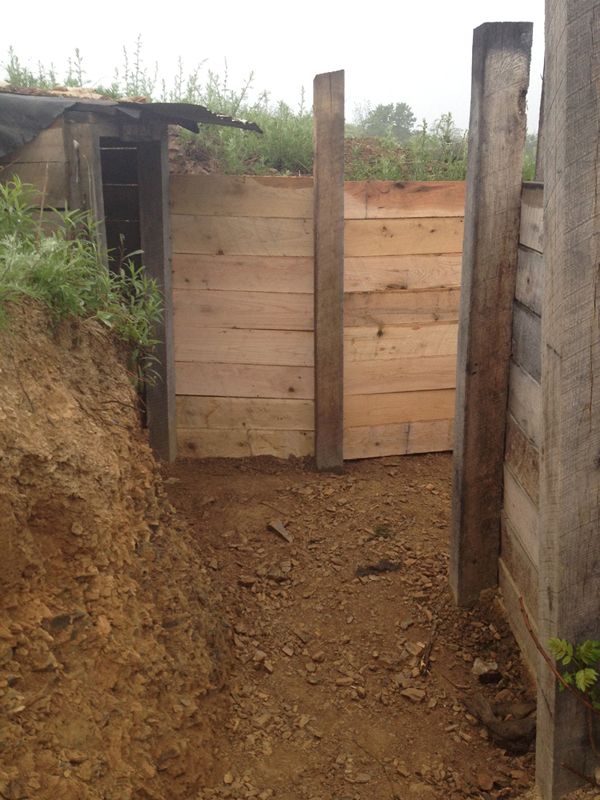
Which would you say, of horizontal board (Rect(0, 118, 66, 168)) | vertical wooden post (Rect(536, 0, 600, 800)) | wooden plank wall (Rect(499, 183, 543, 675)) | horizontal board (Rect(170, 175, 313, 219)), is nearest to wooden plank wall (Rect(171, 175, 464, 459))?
horizontal board (Rect(170, 175, 313, 219))

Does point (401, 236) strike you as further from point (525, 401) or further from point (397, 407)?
point (525, 401)

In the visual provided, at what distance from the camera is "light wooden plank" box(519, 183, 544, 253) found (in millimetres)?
2418

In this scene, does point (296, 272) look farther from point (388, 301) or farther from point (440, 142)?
point (440, 142)

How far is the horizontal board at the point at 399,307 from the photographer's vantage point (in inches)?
178

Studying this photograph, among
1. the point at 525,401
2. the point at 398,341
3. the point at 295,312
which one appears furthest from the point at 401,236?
the point at 525,401

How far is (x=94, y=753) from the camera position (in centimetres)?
195

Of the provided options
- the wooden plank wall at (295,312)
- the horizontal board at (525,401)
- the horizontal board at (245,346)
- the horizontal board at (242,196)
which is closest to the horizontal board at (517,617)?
the horizontal board at (525,401)

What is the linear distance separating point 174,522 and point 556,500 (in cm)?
159

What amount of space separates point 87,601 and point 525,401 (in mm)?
1679

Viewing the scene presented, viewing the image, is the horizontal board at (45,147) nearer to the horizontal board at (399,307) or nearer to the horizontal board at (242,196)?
the horizontal board at (242,196)

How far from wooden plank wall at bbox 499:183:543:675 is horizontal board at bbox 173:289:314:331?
1.95m

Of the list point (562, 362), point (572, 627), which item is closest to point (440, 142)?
point (562, 362)

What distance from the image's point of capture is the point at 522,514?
104 inches

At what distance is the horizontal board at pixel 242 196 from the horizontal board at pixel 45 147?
113cm
